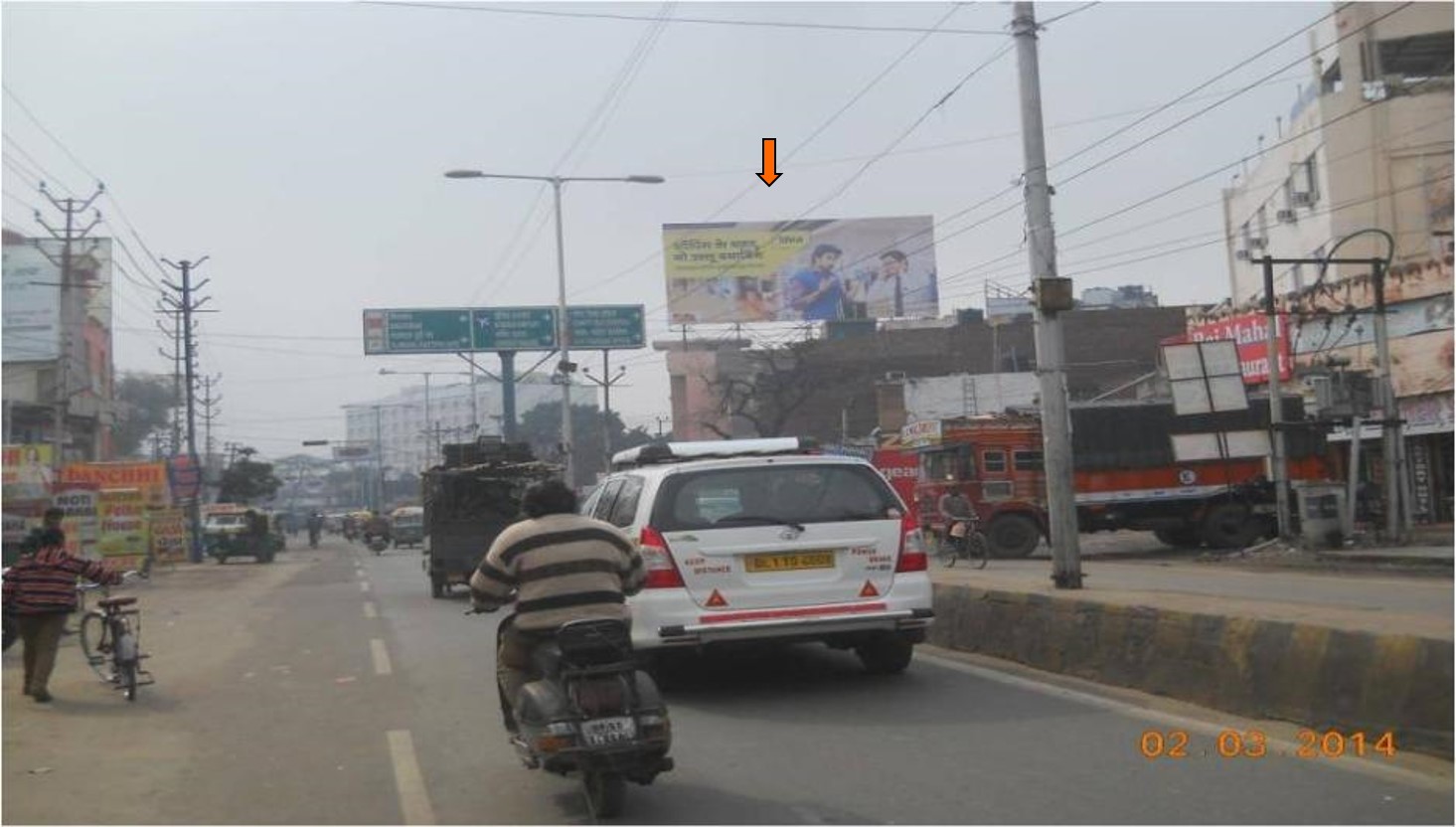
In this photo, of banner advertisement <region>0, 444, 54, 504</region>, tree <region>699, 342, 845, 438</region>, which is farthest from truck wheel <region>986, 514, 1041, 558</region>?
tree <region>699, 342, 845, 438</region>

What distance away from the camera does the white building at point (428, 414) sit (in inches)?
3118

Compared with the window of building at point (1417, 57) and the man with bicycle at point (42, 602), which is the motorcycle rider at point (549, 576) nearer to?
the man with bicycle at point (42, 602)

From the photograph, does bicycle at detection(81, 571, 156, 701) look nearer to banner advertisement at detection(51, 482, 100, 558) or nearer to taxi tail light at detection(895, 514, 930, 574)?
taxi tail light at detection(895, 514, 930, 574)

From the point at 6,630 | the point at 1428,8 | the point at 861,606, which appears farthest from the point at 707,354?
the point at 861,606

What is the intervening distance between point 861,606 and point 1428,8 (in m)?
38.1

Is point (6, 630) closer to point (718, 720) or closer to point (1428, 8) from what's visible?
point (718, 720)

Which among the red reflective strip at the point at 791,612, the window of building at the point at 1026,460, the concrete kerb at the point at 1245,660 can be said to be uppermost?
the window of building at the point at 1026,460

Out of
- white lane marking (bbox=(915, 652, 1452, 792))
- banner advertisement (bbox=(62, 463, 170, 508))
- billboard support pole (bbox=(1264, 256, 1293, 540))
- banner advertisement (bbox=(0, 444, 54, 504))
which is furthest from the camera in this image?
banner advertisement (bbox=(62, 463, 170, 508))

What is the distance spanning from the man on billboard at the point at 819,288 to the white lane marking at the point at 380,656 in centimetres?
3681

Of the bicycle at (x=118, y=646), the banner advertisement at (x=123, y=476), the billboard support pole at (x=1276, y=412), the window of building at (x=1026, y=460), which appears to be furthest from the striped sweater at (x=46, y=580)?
the banner advertisement at (x=123, y=476)

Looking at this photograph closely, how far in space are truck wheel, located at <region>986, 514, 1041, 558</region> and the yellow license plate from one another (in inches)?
761

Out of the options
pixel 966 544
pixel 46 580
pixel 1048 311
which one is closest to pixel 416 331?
pixel 966 544

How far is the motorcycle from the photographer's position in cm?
576

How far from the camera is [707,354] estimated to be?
196ft
